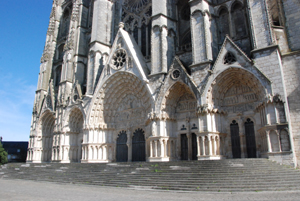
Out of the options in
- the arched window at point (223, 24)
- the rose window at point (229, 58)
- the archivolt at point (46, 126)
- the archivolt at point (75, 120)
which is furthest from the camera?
the archivolt at point (46, 126)

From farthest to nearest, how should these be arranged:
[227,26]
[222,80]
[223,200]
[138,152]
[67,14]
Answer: [67,14], [138,152], [227,26], [222,80], [223,200]

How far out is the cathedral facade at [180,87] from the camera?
45.0ft

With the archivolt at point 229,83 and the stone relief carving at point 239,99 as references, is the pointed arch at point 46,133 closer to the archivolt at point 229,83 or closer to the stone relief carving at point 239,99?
the archivolt at point 229,83

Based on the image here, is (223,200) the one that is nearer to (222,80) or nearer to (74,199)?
(74,199)

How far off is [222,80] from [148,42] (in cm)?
937

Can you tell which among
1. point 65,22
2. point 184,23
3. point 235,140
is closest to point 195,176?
point 235,140

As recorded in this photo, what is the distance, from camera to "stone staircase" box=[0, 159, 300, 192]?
9945 mm

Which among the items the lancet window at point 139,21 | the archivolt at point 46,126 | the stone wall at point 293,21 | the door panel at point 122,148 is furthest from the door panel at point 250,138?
the archivolt at point 46,126

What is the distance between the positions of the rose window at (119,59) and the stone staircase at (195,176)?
822 centimetres

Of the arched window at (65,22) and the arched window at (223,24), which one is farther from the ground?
the arched window at (65,22)

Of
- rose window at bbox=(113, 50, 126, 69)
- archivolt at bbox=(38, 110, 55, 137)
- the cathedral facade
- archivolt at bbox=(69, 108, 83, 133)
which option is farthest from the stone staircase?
archivolt at bbox=(38, 110, 55, 137)

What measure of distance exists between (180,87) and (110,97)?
681 centimetres

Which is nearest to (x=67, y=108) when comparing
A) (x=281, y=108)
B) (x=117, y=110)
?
(x=117, y=110)

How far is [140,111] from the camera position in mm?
20125
